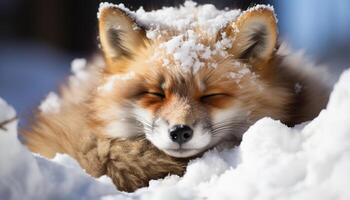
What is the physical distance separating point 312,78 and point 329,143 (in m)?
0.47

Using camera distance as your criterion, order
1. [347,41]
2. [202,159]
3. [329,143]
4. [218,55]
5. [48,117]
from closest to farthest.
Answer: [329,143], [202,159], [218,55], [48,117], [347,41]

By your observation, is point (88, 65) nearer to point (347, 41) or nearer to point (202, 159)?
point (202, 159)

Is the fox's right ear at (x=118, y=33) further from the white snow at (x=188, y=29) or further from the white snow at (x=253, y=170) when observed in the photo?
the white snow at (x=253, y=170)

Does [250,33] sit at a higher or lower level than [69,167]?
higher

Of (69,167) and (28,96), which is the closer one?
(69,167)

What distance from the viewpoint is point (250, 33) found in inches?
42.5

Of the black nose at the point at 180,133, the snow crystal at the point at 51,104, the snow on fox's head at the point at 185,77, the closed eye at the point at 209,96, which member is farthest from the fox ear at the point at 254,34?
the snow crystal at the point at 51,104

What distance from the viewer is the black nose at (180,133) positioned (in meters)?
0.95

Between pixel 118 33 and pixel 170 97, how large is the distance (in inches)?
7.8

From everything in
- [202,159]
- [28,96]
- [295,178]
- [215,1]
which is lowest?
[295,178]

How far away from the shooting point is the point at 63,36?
1.44 metres

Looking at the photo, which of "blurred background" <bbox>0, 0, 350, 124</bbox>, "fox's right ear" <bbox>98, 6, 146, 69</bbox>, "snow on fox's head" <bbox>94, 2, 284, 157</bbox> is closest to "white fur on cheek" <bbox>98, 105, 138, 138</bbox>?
"snow on fox's head" <bbox>94, 2, 284, 157</bbox>

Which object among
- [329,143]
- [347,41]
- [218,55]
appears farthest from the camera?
[347,41]

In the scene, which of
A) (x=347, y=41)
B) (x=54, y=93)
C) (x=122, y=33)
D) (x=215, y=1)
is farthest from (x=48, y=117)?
(x=347, y=41)
